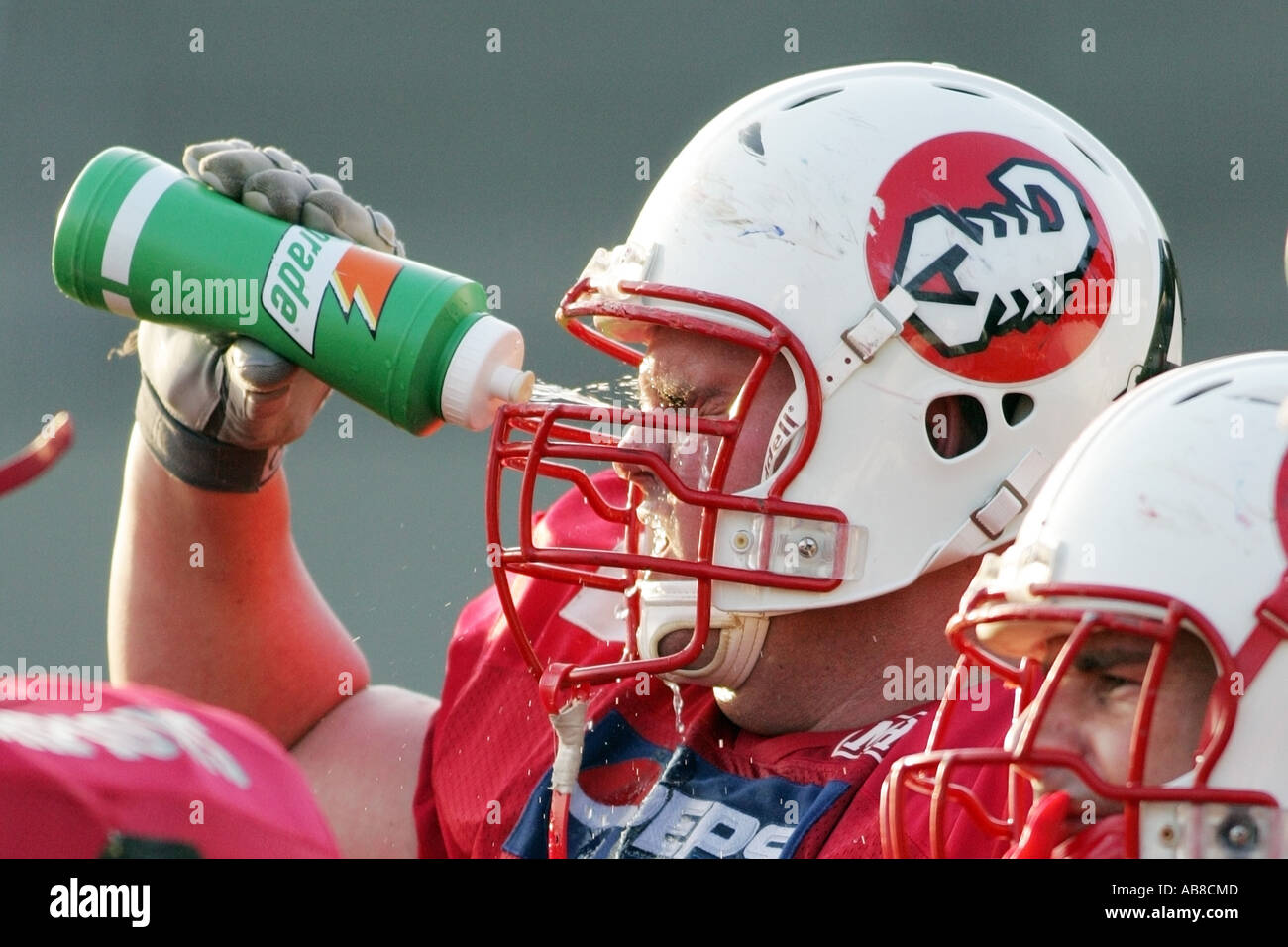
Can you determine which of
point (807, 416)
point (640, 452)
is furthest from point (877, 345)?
point (640, 452)

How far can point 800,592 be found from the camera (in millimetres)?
1808

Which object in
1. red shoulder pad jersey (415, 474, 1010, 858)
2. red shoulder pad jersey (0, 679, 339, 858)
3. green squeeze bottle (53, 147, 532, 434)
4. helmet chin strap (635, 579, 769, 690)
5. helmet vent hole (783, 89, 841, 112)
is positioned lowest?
red shoulder pad jersey (415, 474, 1010, 858)

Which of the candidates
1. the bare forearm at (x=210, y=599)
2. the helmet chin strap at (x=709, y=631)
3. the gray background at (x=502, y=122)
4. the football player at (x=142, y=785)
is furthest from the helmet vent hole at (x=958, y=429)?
the gray background at (x=502, y=122)

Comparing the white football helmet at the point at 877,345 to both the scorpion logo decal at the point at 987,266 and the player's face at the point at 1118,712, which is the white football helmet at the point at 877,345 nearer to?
the scorpion logo decal at the point at 987,266

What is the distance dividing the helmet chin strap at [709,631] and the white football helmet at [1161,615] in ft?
1.42

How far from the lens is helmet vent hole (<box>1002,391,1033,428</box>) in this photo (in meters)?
1.83

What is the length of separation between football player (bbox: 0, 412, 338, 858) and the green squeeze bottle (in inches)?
33.7

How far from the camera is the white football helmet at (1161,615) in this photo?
1.24 meters

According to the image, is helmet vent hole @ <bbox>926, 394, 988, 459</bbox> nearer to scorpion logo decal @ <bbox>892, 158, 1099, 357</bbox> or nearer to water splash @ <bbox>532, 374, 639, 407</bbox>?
scorpion logo decal @ <bbox>892, 158, 1099, 357</bbox>

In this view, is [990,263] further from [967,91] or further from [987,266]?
[967,91]

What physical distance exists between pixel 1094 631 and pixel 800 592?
0.51 m

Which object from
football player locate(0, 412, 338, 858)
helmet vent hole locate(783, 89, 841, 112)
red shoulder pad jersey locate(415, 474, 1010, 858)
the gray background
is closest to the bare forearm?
red shoulder pad jersey locate(415, 474, 1010, 858)
